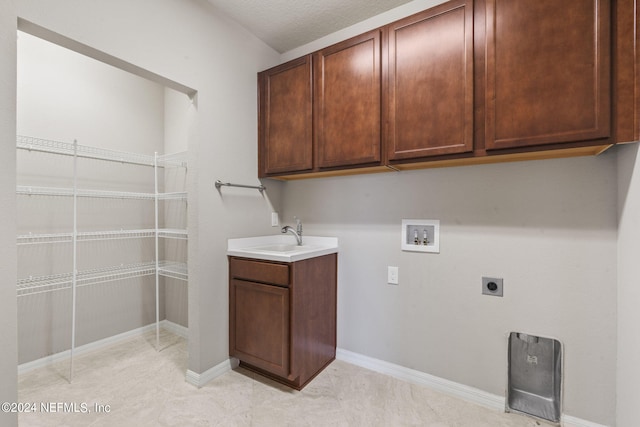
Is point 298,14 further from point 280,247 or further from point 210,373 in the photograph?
point 210,373

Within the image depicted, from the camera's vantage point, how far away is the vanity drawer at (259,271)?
1803 mm

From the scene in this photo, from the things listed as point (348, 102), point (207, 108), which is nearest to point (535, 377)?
point (348, 102)

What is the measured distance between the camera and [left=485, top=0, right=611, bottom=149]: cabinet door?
1224mm

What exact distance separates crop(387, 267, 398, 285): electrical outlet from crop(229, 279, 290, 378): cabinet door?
0.78 meters

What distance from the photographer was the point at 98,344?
7.97 feet

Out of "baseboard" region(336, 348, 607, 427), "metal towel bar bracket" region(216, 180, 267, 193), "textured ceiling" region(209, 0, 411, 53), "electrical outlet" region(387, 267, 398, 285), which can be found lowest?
"baseboard" region(336, 348, 607, 427)

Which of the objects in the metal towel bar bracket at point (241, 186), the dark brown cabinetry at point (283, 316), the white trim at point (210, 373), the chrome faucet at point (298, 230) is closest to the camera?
the dark brown cabinetry at point (283, 316)

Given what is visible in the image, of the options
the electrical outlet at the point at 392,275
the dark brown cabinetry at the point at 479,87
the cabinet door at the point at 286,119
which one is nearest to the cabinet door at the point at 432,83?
the dark brown cabinetry at the point at 479,87

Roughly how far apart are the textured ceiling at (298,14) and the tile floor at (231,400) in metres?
2.66

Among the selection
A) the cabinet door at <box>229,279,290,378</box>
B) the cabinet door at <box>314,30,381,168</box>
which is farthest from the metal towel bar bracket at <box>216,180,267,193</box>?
the cabinet door at <box>229,279,290,378</box>

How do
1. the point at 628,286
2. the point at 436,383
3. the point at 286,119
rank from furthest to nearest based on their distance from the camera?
the point at 286,119
the point at 436,383
the point at 628,286

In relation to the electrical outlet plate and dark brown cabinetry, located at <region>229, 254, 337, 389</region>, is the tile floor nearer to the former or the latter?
dark brown cabinetry, located at <region>229, 254, 337, 389</region>

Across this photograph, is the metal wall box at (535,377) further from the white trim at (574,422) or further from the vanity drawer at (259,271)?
the vanity drawer at (259,271)

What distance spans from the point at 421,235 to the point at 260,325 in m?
1.29
